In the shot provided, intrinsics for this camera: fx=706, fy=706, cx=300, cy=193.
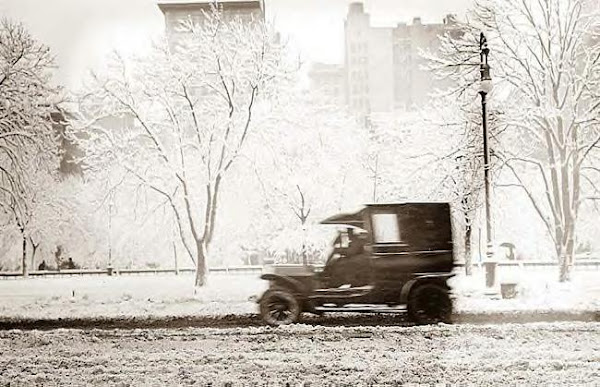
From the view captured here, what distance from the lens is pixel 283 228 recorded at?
392cm

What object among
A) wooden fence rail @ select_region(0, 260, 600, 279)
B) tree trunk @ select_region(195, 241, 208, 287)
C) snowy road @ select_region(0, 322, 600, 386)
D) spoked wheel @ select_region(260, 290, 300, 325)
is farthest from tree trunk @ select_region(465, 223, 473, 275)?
tree trunk @ select_region(195, 241, 208, 287)

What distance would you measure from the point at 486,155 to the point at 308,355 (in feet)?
4.83

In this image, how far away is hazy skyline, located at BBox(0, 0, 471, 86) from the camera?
4.12 meters

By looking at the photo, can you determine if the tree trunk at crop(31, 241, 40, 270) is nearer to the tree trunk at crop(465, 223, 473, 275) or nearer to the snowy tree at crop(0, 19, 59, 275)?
the snowy tree at crop(0, 19, 59, 275)

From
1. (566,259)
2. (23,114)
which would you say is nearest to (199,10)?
(23,114)

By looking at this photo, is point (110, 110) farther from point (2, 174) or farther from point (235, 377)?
point (235, 377)

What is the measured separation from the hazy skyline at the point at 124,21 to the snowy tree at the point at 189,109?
12 centimetres

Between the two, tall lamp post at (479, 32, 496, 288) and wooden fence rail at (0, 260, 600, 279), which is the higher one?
tall lamp post at (479, 32, 496, 288)

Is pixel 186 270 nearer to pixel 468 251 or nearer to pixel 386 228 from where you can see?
pixel 386 228

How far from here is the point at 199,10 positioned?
413 centimetres

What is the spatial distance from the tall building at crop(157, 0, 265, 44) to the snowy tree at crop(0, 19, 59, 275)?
2.44 feet

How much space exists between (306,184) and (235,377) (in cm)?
112

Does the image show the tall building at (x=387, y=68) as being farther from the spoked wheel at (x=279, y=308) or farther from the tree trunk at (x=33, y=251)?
the tree trunk at (x=33, y=251)

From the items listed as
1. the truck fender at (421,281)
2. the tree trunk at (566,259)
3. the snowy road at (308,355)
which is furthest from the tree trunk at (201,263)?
the tree trunk at (566,259)
